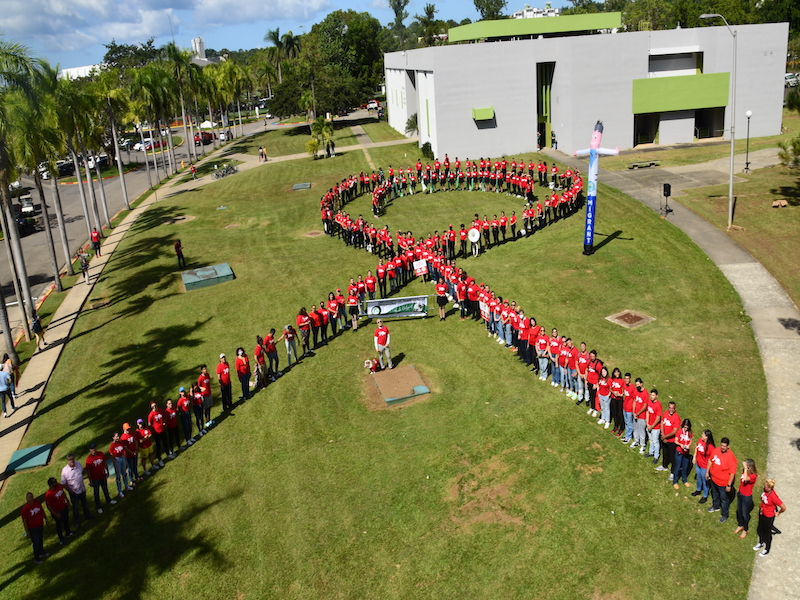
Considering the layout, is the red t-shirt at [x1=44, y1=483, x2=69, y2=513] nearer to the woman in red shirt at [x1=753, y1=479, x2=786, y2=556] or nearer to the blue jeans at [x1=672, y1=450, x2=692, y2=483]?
the blue jeans at [x1=672, y1=450, x2=692, y2=483]

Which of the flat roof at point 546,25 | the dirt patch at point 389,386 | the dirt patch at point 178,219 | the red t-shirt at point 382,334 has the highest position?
the flat roof at point 546,25

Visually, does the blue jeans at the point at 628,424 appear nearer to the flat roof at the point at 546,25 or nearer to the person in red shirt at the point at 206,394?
the person in red shirt at the point at 206,394

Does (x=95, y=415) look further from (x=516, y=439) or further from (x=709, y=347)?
(x=709, y=347)

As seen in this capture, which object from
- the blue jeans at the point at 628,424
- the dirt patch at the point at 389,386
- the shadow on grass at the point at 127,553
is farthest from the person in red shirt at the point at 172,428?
the blue jeans at the point at 628,424

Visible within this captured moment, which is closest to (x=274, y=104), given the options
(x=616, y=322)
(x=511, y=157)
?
(x=511, y=157)

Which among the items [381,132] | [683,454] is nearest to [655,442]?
[683,454]

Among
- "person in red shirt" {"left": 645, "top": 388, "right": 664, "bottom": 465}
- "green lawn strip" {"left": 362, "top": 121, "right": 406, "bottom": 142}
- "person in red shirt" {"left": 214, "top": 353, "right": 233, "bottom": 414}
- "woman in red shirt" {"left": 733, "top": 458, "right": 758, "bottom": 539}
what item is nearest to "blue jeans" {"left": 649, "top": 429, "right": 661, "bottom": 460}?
"person in red shirt" {"left": 645, "top": 388, "right": 664, "bottom": 465}
